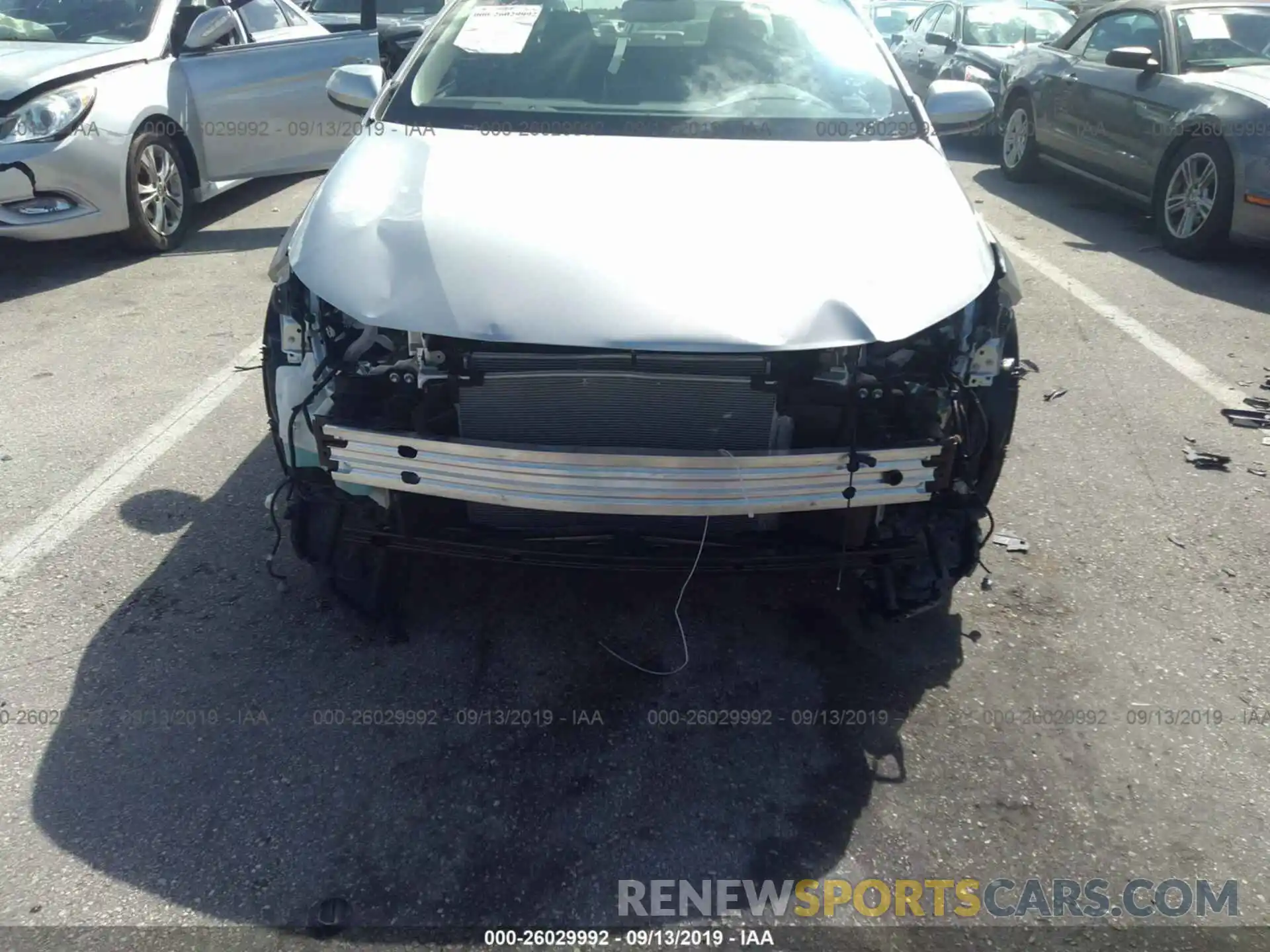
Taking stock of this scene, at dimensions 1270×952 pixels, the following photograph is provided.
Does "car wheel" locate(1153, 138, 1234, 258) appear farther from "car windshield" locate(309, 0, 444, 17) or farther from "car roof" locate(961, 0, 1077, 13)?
"car windshield" locate(309, 0, 444, 17)

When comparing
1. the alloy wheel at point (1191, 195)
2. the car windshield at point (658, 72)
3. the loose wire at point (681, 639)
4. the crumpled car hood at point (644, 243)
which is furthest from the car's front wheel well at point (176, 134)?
the alloy wheel at point (1191, 195)

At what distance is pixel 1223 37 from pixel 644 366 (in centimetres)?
697

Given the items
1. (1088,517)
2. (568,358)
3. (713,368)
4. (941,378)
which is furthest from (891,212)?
(1088,517)

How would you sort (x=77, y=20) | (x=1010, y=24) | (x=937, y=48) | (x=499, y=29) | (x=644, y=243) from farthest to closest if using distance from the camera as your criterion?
1. (x=937, y=48)
2. (x=1010, y=24)
3. (x=77, y=20)
4. (x=499, y=29)
5. (x=644, y=243)

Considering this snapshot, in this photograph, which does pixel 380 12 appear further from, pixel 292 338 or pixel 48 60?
pixel 292 338

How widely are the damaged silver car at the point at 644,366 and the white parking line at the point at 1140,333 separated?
251cm

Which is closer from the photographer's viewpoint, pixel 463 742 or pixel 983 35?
pixel 463 742

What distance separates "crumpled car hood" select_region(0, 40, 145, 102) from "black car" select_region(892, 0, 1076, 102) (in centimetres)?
793

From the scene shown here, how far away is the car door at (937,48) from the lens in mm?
11719

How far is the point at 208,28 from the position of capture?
662 centimetres

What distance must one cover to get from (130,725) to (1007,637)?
2.49 m

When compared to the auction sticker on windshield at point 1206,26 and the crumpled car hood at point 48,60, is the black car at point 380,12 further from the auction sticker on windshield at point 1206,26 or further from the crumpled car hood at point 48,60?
the auction sticker on windshield at point 1206,26

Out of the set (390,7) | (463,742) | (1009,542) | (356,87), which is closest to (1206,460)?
(1009,542)

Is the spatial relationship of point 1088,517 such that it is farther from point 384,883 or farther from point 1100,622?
point 384,883
